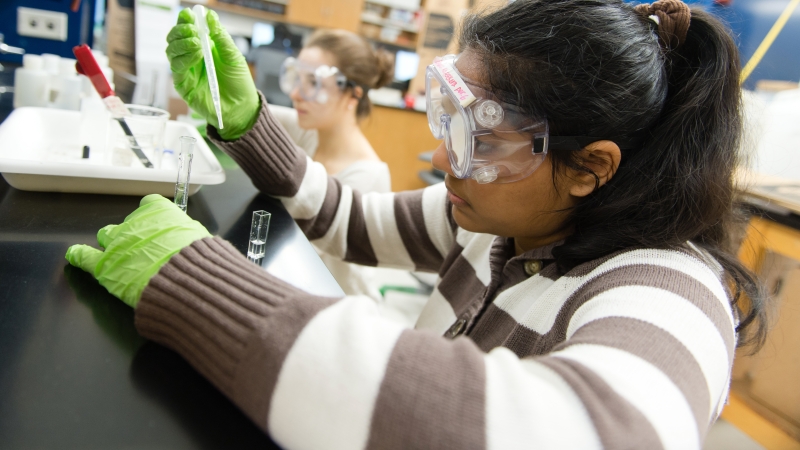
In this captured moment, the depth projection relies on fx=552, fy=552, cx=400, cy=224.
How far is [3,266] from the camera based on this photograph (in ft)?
2.37

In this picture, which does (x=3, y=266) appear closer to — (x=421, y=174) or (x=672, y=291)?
(x=672, y=291)

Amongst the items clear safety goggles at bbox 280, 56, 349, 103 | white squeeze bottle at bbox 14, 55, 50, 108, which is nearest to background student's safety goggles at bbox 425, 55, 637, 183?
clear safety goggles at bbox 280, 56, 349, 103

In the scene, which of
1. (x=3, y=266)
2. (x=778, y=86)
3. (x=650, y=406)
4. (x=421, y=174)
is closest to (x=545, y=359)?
(x=650, y=406)

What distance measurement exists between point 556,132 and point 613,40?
5.6 inches

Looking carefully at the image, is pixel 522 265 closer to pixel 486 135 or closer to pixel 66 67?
pixel 486 135

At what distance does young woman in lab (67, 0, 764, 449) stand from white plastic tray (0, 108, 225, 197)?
0.13 metres

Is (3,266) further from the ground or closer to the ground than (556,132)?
closer to the ground

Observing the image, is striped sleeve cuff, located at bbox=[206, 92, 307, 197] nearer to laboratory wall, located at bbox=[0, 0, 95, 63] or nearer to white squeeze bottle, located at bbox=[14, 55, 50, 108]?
white squeeze bottle, located at bbox=[14, 55, 50, 108]

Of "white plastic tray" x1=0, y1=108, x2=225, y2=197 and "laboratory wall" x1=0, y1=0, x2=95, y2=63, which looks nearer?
"white plastic tray" x1=0, y1=108, x2=225, y2=197

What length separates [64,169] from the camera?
96cm

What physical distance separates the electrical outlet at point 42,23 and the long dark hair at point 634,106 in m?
2.25

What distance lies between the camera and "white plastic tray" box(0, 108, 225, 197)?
95 cm

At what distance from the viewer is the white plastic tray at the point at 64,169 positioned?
955mm

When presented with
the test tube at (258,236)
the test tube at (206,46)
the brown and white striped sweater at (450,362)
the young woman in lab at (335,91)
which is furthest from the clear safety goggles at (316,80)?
the brown and white striped sweater at (450,362)
